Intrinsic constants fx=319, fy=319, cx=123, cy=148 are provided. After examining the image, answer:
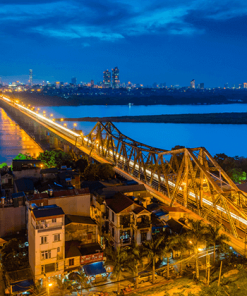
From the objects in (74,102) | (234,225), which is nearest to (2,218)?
(234,225)

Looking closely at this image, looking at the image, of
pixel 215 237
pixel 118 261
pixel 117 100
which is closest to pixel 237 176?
pixel 215 237

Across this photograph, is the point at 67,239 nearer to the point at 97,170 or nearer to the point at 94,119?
the point at 97,170

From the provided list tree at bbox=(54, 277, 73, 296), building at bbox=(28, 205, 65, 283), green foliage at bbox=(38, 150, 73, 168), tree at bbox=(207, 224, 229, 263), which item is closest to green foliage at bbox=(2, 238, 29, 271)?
building at bbox=(28, 205, 65, 283)

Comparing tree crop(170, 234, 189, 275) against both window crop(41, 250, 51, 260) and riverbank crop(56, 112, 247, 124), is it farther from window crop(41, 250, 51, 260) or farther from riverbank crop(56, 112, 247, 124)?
riverbank crop(56, 112, 247, 124)

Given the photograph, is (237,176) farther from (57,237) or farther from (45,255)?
(45,255)

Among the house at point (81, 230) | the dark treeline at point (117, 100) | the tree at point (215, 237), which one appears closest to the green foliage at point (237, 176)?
the tree at point (215, 237)

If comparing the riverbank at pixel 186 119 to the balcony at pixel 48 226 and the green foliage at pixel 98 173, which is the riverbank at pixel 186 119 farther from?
the balcony at pixel 48 226
